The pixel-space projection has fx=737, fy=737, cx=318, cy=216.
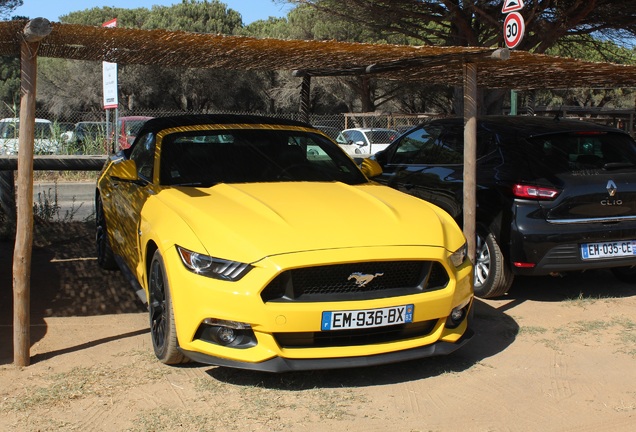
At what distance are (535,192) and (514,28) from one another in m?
6.01

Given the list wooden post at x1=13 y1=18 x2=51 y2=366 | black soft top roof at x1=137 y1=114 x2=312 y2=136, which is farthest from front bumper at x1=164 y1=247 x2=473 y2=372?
black soft top roof at x1=137 y1=114 x2=312 y2=136

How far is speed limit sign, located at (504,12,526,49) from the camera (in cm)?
1115

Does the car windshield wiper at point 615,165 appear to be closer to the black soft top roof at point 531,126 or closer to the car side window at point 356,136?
the black soft top roof at point 531,126

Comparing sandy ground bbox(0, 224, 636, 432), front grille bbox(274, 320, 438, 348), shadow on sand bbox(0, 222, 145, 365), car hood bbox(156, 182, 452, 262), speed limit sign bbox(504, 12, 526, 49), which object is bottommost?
sandy ground bbox(0, 224, 636, 432)

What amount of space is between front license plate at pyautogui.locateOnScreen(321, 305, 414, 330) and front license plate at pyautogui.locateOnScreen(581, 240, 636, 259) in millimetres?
2511

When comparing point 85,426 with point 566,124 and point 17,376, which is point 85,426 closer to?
point 17,376

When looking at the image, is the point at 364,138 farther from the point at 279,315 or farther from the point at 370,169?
the point at 279,315

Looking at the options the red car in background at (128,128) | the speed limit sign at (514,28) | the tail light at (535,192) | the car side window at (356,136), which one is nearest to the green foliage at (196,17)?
the car side window at (356,136)

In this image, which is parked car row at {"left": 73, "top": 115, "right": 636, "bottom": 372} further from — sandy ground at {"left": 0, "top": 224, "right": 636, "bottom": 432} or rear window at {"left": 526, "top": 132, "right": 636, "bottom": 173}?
sandy ground at {"left": 0, "top": 224, "right": 636, "bottom": 432}

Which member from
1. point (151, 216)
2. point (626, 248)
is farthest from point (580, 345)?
point (151, 216)

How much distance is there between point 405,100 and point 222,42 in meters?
43.3

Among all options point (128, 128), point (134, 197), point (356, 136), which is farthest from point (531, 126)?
point (356, 136)

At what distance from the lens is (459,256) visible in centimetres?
468

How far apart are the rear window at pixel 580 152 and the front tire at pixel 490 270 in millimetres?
831
